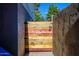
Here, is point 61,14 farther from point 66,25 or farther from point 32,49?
point 32,49

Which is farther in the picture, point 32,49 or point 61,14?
point 32,49

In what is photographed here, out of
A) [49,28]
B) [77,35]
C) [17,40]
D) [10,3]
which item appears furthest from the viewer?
[49,28]

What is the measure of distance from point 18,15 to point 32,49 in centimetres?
69

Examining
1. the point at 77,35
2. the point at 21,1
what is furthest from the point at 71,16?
the point at 21,1

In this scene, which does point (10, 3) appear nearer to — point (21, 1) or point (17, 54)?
point (21, 1)

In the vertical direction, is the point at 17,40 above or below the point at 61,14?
below

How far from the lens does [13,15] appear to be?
3395 mm

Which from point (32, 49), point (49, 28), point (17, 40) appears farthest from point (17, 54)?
point (49, 28)

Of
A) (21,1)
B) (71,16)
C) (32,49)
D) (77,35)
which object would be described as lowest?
(32,49)

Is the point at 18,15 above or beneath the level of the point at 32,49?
above

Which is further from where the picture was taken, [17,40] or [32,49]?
[32,49]

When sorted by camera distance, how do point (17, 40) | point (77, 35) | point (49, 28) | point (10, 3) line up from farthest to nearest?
point (49, 28) < point (17, 40) < point (10, 3) < point (77, 35)

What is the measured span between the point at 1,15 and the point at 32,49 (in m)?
0.88

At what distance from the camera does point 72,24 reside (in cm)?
315
